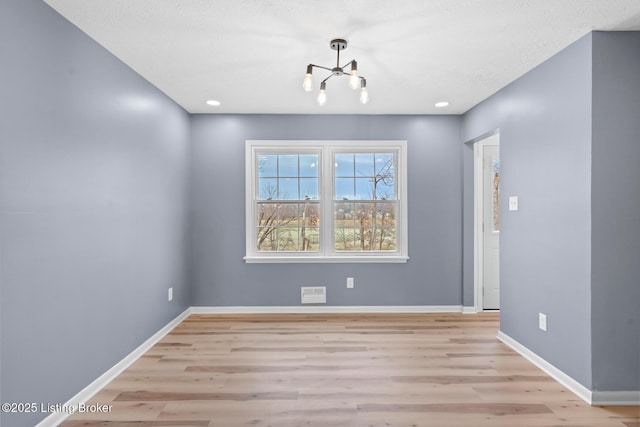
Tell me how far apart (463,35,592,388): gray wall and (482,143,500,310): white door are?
95 centimetres

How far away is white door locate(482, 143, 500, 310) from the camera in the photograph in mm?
4465

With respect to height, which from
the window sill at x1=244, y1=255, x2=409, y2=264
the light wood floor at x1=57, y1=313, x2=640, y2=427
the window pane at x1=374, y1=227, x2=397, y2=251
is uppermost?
the window pane at x1=374, y1=227, x2=397, y2=251

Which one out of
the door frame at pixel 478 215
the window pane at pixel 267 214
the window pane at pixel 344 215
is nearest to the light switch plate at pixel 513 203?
the door frame at pixel 478 215

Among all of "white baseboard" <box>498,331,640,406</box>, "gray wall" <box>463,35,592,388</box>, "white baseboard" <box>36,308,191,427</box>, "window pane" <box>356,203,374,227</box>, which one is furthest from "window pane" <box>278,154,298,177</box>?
"white baseboard" <box>498,331,640,406</box>

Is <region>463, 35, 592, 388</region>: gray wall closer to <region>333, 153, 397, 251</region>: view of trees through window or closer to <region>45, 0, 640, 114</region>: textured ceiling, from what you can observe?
<region>45, 0, 640, 114</region>: textured ceiling

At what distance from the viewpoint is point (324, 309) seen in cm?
447

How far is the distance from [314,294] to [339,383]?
1.85 metres

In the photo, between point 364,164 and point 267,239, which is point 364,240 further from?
point 267,239

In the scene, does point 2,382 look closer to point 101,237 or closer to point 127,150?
point 101,237

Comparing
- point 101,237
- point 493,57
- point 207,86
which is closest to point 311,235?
point 207,86

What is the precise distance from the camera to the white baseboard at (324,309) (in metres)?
4.45

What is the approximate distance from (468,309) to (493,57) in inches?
117

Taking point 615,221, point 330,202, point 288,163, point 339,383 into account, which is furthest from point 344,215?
point 615,221

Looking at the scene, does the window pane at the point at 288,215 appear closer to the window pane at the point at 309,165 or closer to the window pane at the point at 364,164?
the window pane at the point at 309,165
